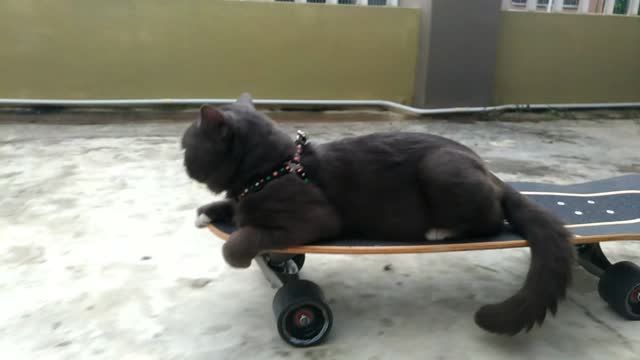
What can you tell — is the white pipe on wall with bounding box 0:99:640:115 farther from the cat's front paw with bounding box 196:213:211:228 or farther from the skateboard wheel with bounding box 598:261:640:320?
the skateboard wheel with bounding box 598:261:640:320

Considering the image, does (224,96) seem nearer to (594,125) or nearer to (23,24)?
(23,24)

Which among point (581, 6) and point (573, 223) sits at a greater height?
point (581, 6)

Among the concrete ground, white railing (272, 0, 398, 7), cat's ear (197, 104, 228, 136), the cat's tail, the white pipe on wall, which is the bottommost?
the concrete ground

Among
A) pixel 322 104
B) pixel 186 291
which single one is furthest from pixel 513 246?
pixel 322 104

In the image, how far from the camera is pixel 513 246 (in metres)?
1.73

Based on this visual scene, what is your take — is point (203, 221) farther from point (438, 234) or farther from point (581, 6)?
point (581, 6)

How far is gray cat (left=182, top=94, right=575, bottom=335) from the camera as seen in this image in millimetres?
1621

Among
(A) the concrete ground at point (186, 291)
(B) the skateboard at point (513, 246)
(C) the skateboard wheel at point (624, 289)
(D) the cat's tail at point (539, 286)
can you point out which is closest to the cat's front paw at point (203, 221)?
(B) the skateboard at point (513, 246)

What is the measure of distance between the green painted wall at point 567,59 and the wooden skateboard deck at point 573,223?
12.1 ft

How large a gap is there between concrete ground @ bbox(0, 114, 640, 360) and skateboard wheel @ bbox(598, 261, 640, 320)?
5 centimetres

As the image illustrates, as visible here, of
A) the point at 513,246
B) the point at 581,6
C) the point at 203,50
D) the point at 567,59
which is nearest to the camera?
the point at 513,246

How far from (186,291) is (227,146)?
69 centimetres

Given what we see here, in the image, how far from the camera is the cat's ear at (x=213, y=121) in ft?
5.25

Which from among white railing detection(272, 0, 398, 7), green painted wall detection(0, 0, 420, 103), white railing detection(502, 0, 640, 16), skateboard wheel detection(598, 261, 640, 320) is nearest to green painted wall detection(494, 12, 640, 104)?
white railing detection(502, 0, 640, 16)
